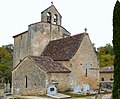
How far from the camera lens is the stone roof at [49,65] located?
34.2 metres

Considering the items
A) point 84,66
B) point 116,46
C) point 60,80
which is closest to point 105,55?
point 84,66

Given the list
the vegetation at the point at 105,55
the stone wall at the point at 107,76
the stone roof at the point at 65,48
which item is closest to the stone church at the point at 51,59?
the stone roof at the point at 65,48

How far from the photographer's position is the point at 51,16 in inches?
1703

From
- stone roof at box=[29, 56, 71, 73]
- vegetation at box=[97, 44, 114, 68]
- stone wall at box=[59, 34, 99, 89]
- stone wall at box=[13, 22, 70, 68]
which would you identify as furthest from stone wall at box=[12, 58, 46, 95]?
vegetation at box=[97, 44, 114, 68]

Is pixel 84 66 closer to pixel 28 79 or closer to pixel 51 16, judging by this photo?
pixel 28 79

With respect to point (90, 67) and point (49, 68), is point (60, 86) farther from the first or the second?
point (90, 67)

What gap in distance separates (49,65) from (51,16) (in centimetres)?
1062

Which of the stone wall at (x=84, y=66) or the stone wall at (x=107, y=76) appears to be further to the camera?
the stone wall at (x=107, y=76)

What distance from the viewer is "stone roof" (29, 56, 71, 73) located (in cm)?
3416

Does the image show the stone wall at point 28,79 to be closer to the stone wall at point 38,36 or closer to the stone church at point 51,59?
the stone church at point 51,59

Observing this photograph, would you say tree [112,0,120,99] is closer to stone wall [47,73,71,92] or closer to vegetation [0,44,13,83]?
stone wall [47,73,71,92]

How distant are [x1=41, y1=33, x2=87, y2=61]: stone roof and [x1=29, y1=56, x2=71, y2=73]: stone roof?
1.30 meters

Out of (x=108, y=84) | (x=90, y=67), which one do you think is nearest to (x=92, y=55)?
(x=90, y=67)

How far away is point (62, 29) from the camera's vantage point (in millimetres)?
44781
